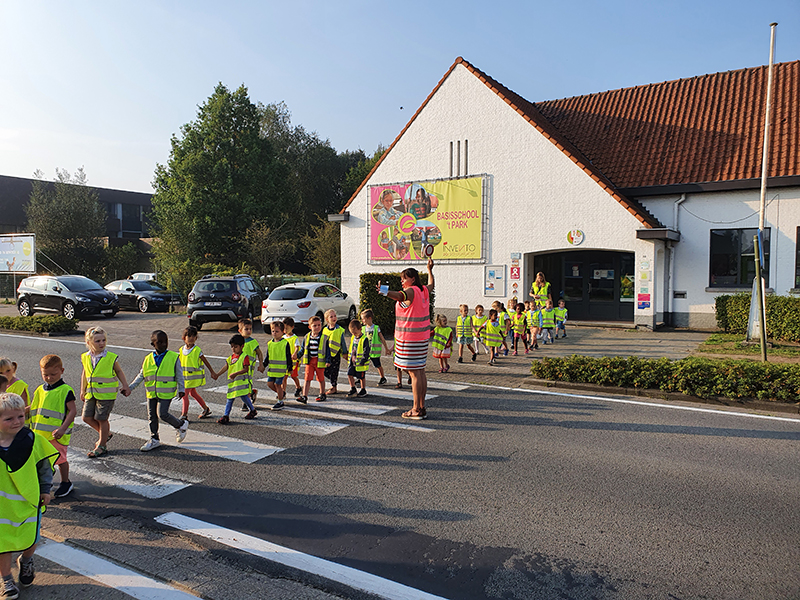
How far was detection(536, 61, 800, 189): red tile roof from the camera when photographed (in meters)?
17.6

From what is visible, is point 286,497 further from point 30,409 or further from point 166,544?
point 30,409

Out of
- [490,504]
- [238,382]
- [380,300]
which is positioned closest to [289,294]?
[380,300]

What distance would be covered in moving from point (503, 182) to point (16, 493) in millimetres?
17901

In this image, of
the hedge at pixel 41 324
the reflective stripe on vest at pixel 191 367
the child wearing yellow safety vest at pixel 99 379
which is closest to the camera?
the child wearing yellow safety vest at pixel 99 379

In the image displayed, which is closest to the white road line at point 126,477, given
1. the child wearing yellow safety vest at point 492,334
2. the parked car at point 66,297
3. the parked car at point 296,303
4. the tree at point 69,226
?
the child wearing yellow safety vest at point 492,334

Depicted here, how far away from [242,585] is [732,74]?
917 inches

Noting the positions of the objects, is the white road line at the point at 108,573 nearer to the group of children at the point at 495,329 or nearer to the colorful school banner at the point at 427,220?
the group of children at the point at 495,329

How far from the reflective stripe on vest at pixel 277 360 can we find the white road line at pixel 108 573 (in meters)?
4.06

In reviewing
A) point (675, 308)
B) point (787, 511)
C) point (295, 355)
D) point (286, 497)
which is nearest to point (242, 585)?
point (286, 497)

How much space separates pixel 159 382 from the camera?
659cm

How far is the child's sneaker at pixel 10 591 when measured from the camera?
3600mm

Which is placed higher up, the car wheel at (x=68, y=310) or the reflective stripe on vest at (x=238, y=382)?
the car wheel at (x=68, y=310)

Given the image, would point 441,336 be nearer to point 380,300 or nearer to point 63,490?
point 380,300

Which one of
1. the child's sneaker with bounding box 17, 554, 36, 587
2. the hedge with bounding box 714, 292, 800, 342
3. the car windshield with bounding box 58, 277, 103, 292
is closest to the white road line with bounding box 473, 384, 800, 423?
the child's sneaker with bounding box 17, 554, 36, 587
